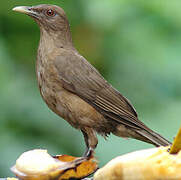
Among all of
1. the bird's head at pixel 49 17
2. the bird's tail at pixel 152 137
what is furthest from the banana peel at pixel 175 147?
the bird's head at pixel 49 17

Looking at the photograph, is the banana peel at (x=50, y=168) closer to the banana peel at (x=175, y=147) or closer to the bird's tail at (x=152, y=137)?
the banana peel at (x=175, y=147)

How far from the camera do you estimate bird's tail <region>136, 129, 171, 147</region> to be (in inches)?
161

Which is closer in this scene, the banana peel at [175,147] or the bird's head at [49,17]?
the banana peel at [175,147]

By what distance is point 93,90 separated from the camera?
436 centimetres

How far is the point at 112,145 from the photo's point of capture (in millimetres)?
4609

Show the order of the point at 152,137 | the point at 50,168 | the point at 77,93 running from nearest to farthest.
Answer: the point at 50,168, the point at 152,137, the point at 77,93

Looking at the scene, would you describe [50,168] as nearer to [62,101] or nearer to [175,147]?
[175,147]

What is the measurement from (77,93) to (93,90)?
0.15 metres

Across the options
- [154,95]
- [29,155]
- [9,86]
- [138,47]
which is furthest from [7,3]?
[29,155]

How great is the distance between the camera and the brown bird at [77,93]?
421 cm

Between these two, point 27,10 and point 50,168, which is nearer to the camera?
point 50,168

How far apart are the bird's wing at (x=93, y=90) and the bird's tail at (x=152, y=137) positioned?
0.19 ft

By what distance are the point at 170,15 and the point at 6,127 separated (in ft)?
6.65

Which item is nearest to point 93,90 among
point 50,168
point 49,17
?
point 49,17
